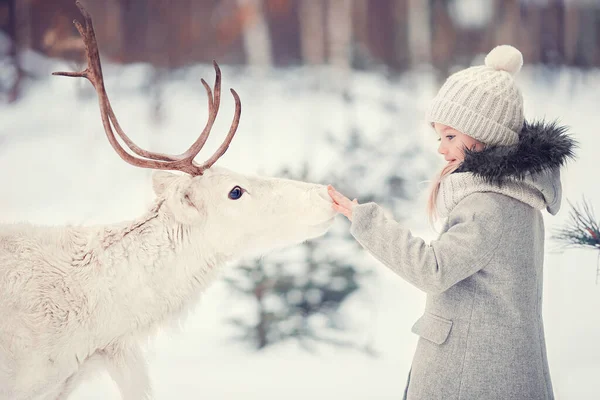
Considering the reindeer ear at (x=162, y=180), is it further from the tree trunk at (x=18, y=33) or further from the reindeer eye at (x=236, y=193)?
the tree trunk at (x=18, y=33)

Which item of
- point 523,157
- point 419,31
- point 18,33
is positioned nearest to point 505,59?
point 523,157

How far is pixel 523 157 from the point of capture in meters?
1.39

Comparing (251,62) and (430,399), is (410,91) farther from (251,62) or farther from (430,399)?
(430,399)

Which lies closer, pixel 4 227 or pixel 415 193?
pixel 4 227

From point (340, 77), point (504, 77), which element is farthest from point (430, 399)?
point (340, 77)

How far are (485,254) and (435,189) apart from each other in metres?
0.28

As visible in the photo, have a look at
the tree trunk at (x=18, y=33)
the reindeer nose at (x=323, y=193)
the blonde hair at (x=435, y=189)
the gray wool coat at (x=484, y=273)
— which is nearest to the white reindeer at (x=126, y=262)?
the reindeer nose at (x=323, y=193)

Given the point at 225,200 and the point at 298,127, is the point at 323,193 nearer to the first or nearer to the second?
the point at 225,200

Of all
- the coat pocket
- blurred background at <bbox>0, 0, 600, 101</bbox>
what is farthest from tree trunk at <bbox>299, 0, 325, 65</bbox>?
the coat pocket

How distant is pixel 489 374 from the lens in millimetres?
1390

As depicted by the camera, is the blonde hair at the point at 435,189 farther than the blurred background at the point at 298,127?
No

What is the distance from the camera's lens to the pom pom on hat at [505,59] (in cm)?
154

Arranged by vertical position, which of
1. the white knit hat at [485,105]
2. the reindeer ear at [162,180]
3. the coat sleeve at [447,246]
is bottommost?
the coat sleeve at [447,246]

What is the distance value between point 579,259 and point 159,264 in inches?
105
